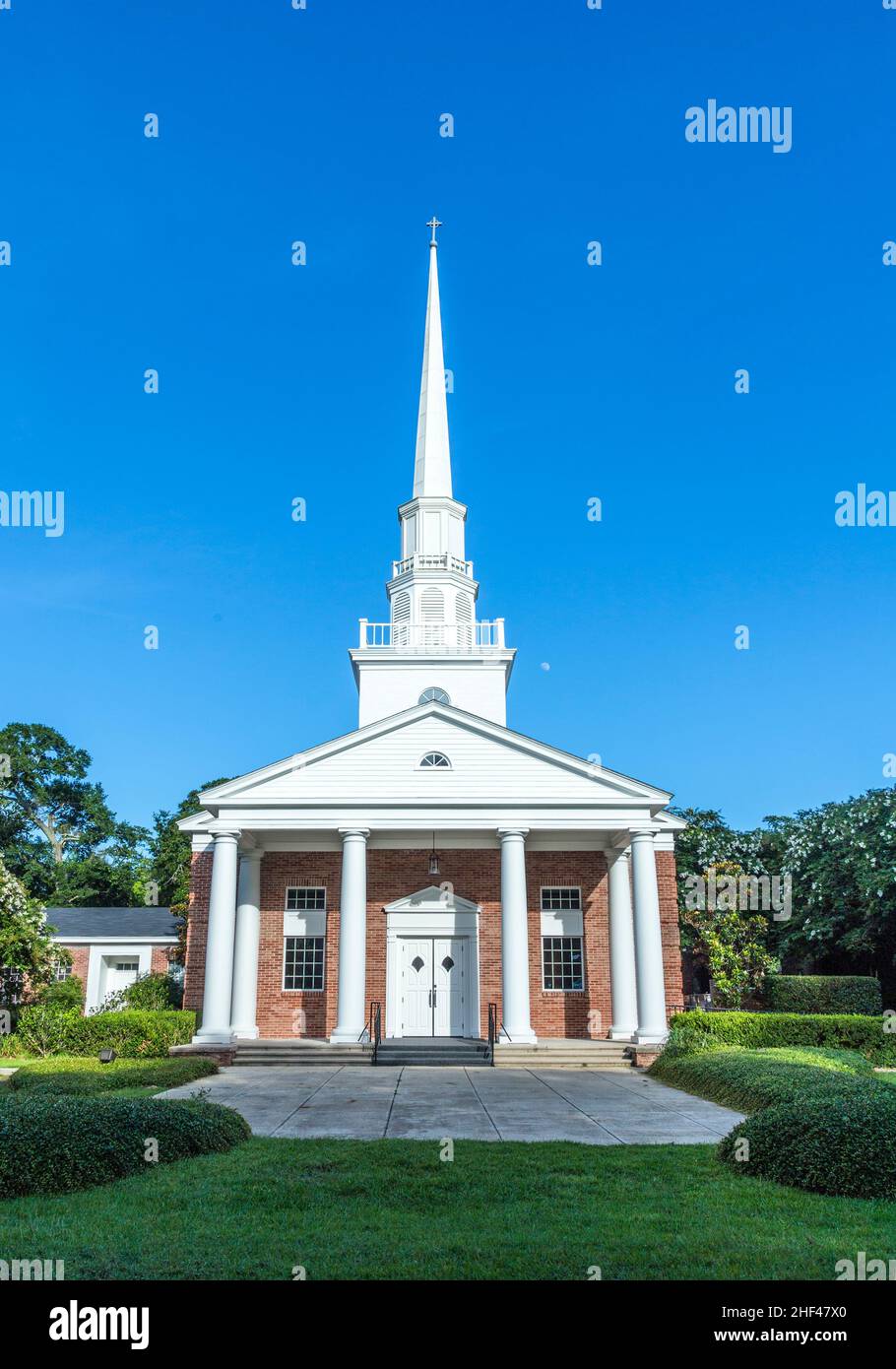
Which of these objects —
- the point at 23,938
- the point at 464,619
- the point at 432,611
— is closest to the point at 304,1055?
the point at 23,938

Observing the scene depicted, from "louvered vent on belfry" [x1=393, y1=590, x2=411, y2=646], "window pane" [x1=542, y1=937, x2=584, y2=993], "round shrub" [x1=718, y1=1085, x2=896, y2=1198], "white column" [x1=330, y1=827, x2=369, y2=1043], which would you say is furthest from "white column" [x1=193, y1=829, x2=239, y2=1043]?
"round shrub" [x1=718, y1=1085, x2=896, y2=1198]

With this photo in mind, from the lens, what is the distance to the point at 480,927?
25609mm

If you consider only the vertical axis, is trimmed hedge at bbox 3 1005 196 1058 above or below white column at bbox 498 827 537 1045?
below

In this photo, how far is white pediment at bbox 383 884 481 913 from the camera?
25531 mm

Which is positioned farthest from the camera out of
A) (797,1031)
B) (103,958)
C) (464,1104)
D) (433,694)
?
(103,958)

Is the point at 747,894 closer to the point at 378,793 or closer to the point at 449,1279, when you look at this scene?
the point at 378,793

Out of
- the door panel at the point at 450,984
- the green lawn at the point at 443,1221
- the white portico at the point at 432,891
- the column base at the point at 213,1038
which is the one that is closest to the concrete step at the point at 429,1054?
the white portico at the point at 432,891

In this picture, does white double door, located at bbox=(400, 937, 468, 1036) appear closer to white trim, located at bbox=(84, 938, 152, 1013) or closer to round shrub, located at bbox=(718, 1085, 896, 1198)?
white trim, located at bbox=(84, 938, 152, 1013)

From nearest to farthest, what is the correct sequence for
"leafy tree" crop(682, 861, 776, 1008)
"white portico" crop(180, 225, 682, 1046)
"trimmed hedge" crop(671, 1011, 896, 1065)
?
"trimmed hedge" crop(671, 1011, 896, 1065), "white portico" crop(180, 225, 682, 1046), "leafy tree" crop(682, 861, 776, 1008)

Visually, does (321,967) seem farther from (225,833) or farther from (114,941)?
(114,941)

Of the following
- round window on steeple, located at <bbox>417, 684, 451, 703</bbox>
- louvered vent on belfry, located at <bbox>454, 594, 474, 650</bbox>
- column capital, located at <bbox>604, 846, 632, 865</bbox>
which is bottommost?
column capital, located at <bbox>604, 846, 632, 865</bbox>

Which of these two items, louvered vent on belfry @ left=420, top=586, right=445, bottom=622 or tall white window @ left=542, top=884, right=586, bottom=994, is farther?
louvered vent on belfry @ left=420, top=586, right=445, bottom=622

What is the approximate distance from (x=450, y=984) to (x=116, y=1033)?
27.1 ft

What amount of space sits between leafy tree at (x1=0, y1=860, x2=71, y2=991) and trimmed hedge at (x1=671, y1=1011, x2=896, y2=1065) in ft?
53.6
